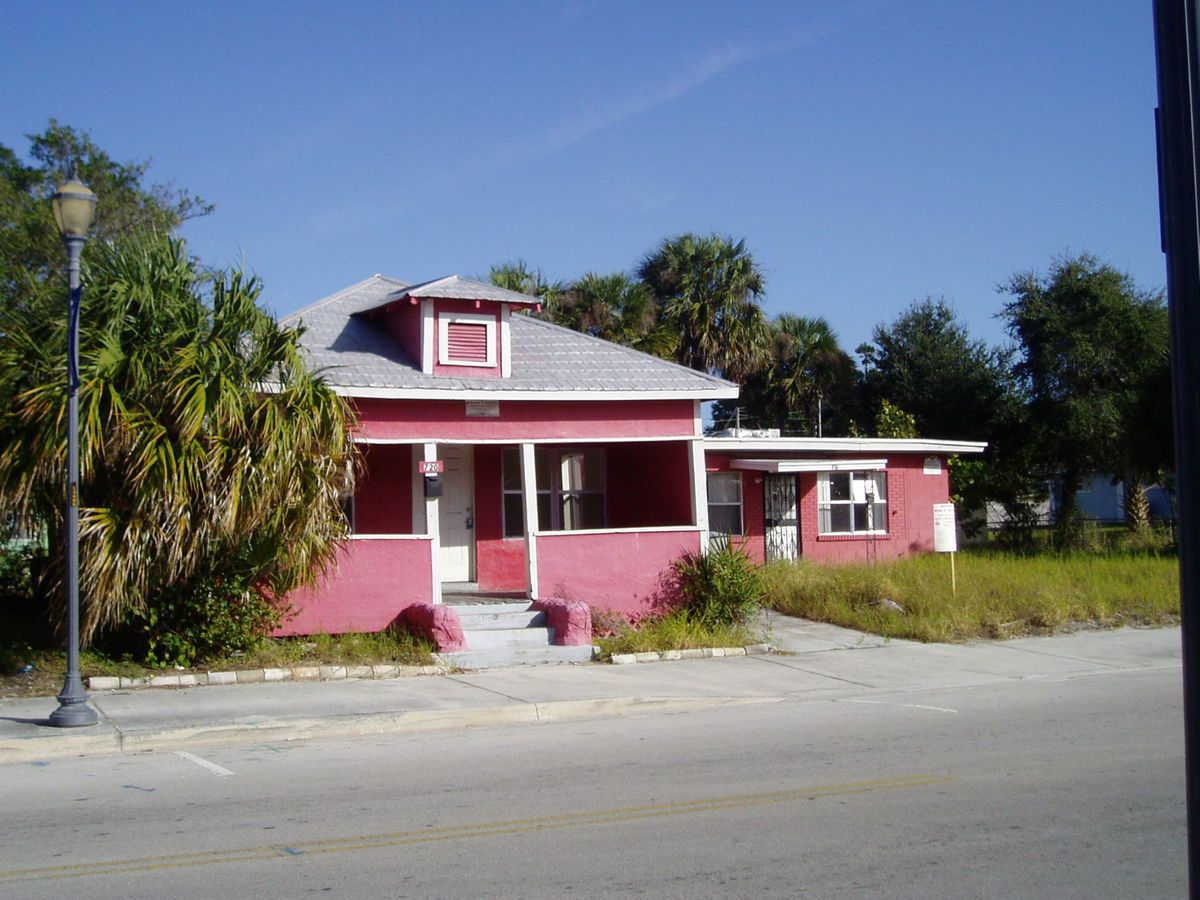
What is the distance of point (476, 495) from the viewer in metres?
Result: 18.3

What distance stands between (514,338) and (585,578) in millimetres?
4299

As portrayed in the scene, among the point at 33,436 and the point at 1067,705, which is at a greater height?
the point at 33,436

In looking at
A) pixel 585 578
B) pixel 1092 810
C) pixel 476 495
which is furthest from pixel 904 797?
pixel 476 495

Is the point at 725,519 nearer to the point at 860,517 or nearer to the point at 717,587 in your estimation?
the point at 860,517

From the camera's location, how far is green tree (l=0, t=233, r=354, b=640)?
1191 cm

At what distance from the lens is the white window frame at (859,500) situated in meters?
25.2

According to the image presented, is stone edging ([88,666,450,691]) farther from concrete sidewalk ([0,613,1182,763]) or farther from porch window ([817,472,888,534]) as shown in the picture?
porch window ([817,472,888,534])

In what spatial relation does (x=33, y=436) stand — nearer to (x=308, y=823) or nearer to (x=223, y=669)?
(x=223, y=669)

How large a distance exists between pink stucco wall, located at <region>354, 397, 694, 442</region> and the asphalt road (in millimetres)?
5754

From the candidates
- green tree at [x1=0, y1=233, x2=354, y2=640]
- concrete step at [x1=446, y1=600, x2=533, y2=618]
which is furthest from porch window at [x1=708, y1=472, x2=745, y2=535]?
green tree at [x1=0, y1=233, x2=354, y2=640]

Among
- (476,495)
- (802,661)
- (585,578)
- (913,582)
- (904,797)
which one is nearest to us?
(904,797)

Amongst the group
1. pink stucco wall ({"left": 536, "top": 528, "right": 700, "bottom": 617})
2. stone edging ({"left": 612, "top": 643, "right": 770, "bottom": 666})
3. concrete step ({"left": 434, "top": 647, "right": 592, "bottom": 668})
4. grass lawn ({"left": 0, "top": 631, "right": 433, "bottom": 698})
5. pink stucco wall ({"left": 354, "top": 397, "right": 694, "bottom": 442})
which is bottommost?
stone edging ({"left": 612, "top": 643, "right": 770, "bottom": 666})

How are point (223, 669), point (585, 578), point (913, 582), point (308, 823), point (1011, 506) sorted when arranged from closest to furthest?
1. point (308, 823)
2. point (223, 669)
3. point (585, 578)
4. point (913, 582)
5. point (1011, 506)

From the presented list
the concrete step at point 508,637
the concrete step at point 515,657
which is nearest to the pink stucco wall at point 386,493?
the concrete step at point 508,637
